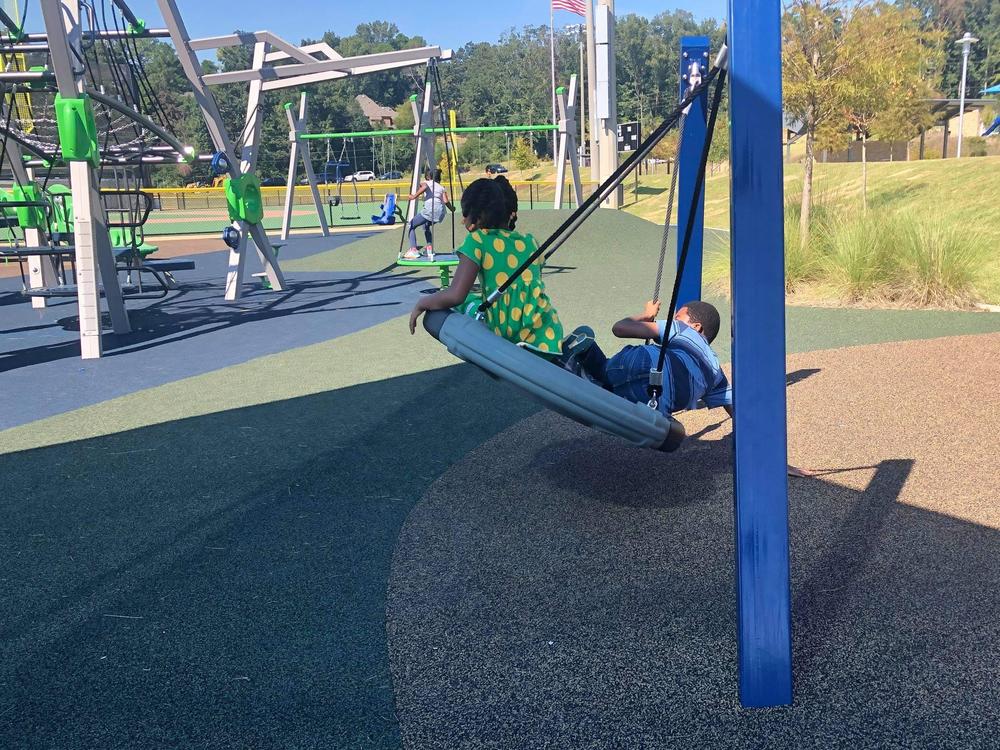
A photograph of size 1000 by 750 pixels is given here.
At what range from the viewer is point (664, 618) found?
2955 millimetres

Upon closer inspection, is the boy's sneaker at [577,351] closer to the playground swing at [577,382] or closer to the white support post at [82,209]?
the playground swing at [577,382]

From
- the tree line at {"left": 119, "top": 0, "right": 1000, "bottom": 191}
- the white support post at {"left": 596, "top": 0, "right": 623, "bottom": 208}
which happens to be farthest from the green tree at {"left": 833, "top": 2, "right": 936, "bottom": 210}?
the white support post at {"left": 596, "top": 0, "right": 623, "bottom": 208}

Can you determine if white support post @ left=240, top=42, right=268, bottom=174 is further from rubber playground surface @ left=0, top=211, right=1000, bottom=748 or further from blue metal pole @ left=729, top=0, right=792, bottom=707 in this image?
blue metal pole @ left=729, top=0, right=792, bottom=707

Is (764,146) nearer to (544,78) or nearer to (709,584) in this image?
(709,584)

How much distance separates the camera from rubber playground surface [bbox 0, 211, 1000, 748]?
246 cm

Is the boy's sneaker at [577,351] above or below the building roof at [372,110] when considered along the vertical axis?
below

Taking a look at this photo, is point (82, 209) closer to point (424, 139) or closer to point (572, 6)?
point (424, 139)

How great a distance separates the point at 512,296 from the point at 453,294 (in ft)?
1.03

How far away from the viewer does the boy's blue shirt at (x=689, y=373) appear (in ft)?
13.1

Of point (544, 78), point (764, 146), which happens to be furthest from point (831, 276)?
point (544, 78)

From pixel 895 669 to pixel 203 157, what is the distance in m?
9.19

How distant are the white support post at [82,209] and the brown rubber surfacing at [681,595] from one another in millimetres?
4457

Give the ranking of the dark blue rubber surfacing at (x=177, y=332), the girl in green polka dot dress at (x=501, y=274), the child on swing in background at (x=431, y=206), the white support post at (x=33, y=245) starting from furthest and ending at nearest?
the child on swing in background at (x=431, y=206)
the white support post at (x=33, y=245)
the dark blue rubber surfacing at (x=177, y=332)
the girl in green polka dot dress at (x=501, y=274)

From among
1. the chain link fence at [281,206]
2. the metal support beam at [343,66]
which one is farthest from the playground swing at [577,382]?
the chain link fence at [281,206]
